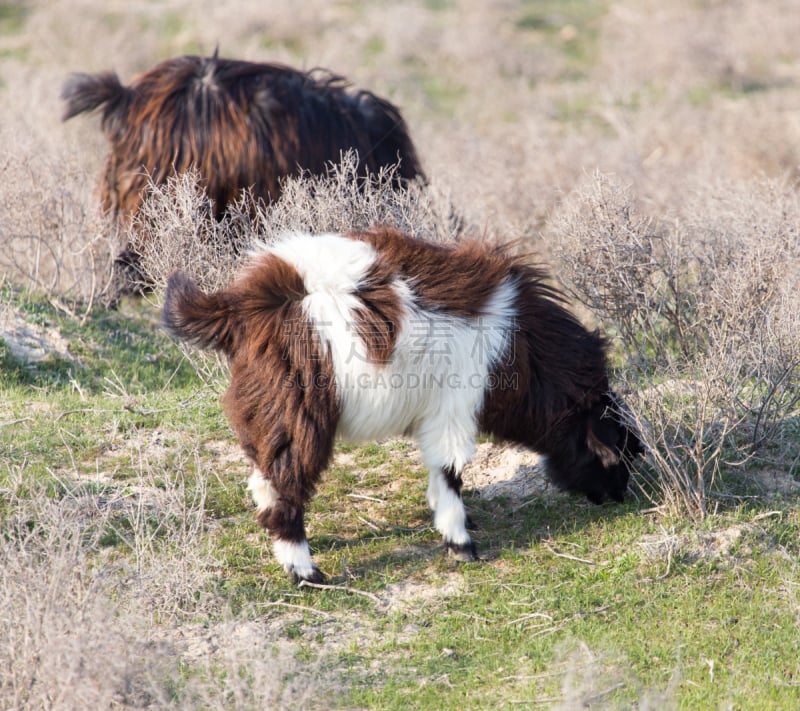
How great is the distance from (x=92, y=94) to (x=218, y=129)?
1.18 m

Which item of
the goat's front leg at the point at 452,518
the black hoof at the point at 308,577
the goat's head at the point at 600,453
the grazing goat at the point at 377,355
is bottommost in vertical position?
the black hoof at the point at 308,577

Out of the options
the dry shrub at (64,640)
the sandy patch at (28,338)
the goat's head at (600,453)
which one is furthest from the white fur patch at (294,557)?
the sandy patch at (28,338)

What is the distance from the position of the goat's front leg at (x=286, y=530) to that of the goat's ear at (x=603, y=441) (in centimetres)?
170

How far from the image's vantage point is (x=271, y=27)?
21047 millimetres

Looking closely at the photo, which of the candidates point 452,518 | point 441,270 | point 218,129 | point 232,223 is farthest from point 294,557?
point 218,129

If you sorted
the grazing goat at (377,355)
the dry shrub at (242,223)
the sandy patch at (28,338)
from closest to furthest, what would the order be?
the grazing goat at (377,355) → the dry shrub at (242,223) → the sandy patch at (28,338)

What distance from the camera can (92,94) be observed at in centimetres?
886

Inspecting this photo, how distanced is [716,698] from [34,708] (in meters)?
2.92

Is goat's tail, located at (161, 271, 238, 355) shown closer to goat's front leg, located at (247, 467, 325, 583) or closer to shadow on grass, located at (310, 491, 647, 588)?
goat's front leg, located at (247, 467, 325, 583)

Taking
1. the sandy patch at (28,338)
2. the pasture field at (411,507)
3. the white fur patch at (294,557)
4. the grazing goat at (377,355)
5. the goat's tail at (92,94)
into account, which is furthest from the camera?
the goat's tail at (92,94)

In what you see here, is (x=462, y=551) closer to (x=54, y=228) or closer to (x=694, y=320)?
(x=694, y=320)

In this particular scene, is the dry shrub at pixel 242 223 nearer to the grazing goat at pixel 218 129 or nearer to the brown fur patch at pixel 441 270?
the grazing goat at pixel 218 129

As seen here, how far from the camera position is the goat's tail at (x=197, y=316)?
530cm

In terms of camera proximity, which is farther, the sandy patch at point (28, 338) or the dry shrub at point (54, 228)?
the dry shrub at point (54, 228)
